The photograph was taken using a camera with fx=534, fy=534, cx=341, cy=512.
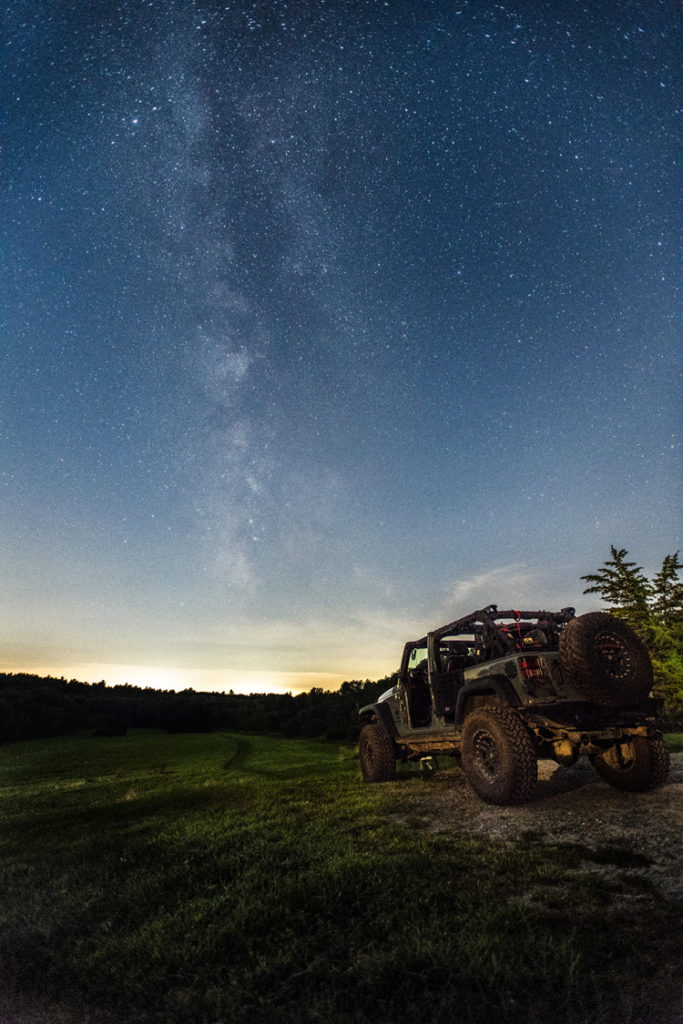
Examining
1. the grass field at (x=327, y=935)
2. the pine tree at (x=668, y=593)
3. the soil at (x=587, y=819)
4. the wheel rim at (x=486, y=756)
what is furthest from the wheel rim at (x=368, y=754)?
the pine tree at (x=668, y=593)

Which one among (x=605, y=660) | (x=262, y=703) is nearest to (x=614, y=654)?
(x=605, y=660)

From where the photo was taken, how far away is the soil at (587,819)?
14.0 feet

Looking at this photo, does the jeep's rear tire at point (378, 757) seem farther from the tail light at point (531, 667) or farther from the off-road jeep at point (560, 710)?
the tail light at point (531, 667)

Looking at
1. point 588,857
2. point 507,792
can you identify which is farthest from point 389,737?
point 588,857

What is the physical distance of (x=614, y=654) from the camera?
6.41 m

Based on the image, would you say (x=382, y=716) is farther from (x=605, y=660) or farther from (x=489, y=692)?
(x=605, y=660)

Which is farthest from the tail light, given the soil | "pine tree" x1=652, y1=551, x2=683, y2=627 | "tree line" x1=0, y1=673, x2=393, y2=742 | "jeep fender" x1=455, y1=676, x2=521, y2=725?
"tree line" x1=0, y1=673, x2=393, y2=742

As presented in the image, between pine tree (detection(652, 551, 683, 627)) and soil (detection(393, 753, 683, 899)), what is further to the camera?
pine tree (detection(652, 551, 683, 627))

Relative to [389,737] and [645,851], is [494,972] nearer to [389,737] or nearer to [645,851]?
[645,851]

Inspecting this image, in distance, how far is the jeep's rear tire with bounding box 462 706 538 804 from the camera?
609 centimetres

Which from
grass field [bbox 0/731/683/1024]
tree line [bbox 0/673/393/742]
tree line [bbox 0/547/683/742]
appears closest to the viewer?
grass field [bbox 0/731/683/1024]

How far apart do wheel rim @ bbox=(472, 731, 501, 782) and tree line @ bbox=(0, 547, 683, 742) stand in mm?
15482

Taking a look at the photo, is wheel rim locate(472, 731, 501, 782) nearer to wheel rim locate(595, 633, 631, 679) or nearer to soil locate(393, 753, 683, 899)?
soil locate(393, 753, 683, 899)

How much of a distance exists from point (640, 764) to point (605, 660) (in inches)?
59.5
